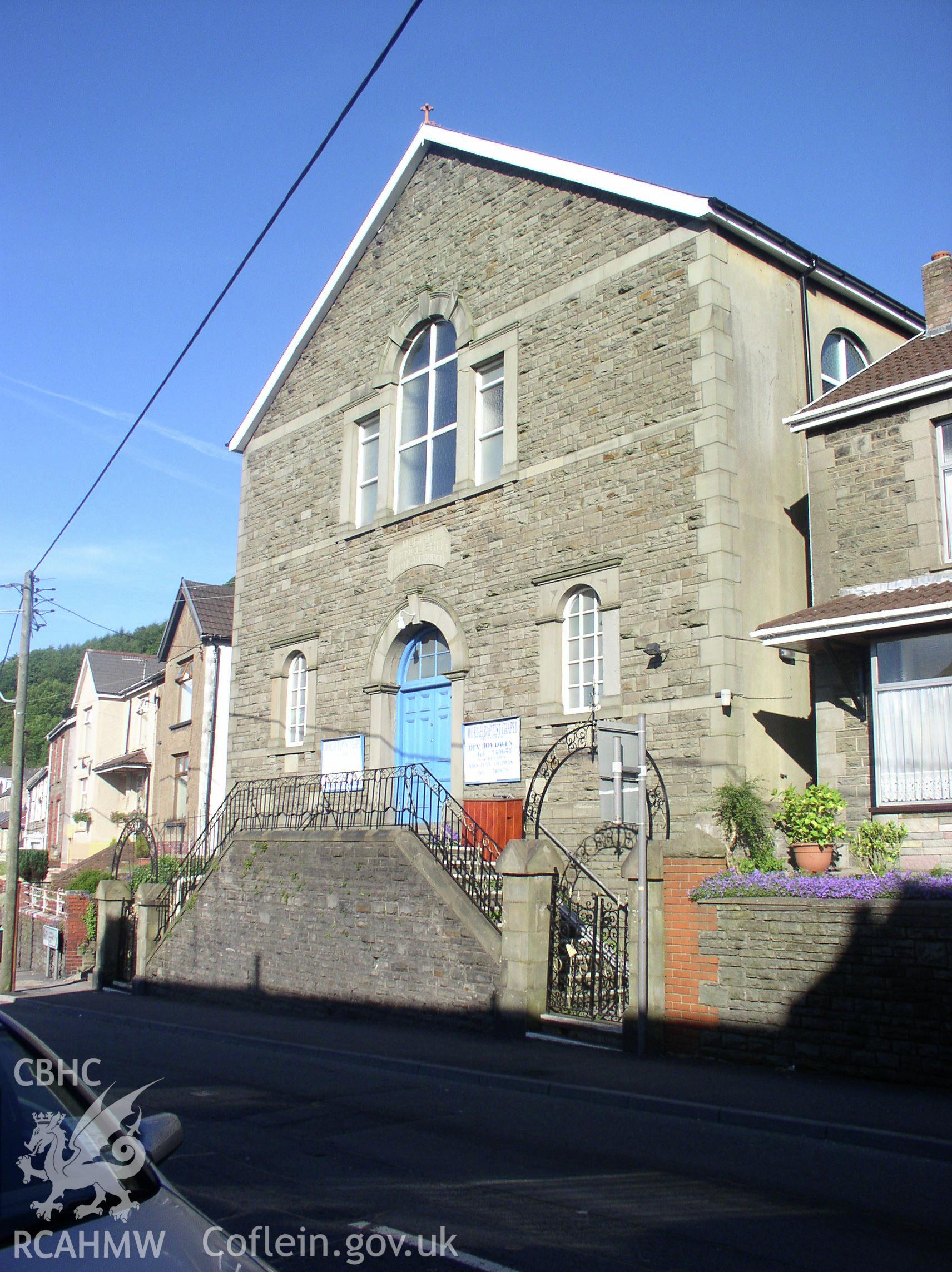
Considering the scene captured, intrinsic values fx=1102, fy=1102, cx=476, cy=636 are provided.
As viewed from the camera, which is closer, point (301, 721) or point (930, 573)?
point (930, 573)

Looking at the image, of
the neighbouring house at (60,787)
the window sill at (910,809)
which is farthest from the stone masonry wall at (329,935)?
the neighbouring house at (60,787)

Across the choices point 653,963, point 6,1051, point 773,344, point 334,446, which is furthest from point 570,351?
point 6,1051

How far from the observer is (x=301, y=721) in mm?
21203

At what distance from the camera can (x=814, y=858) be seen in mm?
12445

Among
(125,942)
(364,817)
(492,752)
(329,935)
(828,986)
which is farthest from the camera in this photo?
(125,942)

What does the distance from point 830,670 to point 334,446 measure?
37.2 feet

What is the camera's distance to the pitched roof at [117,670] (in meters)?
42.9

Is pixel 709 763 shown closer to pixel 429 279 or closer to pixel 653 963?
pixel 653 963

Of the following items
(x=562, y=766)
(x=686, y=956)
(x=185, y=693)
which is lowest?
(x=686, y=956)

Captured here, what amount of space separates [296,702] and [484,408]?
6.92 m

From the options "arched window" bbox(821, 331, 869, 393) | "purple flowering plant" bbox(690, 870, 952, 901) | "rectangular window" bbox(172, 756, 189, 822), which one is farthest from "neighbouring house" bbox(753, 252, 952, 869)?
"rectangular window" bbox(172, 756, 189, 822)

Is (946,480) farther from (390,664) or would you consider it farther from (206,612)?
(206,612)

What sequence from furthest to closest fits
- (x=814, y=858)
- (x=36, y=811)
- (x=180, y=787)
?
1. (x=36, y=811)
2. (x=180, y=787)
3. (x=814, y=858)

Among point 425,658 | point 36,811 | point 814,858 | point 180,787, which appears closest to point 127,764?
point 180,787
